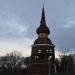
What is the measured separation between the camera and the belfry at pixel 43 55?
54.8 m

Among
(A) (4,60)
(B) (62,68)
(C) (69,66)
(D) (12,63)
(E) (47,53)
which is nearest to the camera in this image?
(E) (47,53)

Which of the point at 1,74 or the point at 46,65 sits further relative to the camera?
the point at 1,74

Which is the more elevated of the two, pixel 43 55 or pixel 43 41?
pixel 43 41

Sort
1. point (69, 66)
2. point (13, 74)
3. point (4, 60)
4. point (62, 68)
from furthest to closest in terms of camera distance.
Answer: point (4, 60)
point (69, 66)
point (62, 68)
point (13, 74)

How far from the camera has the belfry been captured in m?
54.8

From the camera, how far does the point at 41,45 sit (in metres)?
55.4

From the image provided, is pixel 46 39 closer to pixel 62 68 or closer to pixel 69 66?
pixel 62 68

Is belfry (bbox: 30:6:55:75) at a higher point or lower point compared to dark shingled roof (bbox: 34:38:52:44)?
lower

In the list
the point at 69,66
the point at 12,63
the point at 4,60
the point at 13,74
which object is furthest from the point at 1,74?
the point at 4,60

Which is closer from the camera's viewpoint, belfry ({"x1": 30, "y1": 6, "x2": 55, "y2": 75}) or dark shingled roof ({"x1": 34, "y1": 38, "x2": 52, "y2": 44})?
belfry ({"x1": 30, "y1": 6, "x2": 55, "y2": 75})

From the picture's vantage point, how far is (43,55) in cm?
5516

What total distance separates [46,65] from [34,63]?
246 centimetres

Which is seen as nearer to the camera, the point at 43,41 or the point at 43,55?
the point at 43,55

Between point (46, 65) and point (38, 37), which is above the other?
point (38, 37)
